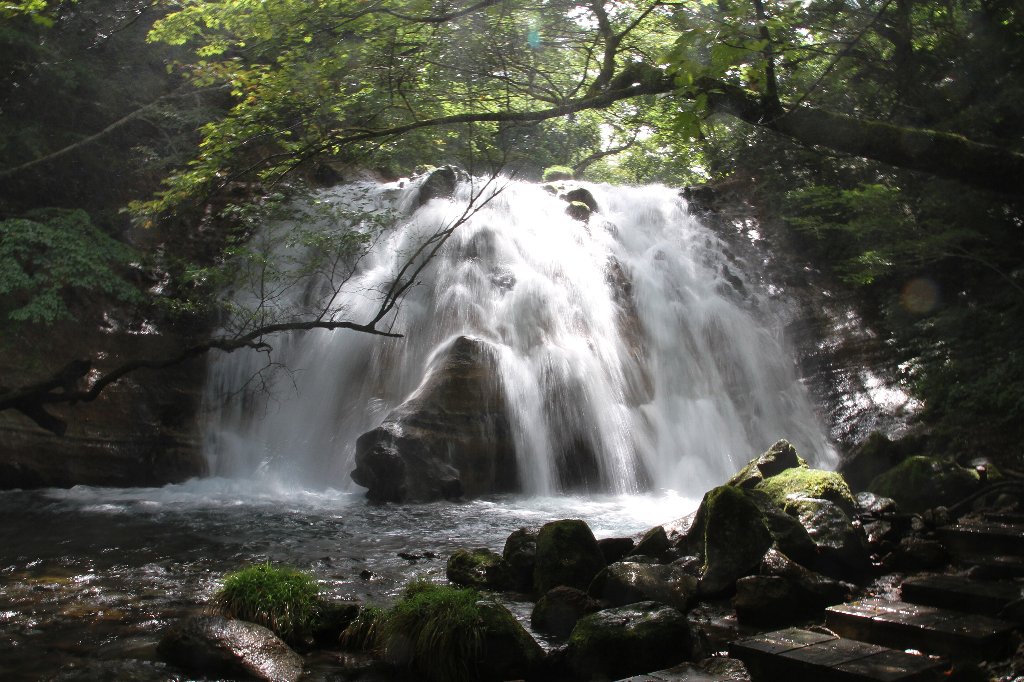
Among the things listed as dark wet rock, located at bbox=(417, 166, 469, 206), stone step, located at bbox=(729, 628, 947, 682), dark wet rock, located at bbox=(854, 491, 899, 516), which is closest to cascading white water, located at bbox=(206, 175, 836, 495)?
dark wet rock, located at bbox=(417, 166, 469, 206)

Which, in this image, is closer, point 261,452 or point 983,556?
point 983,556

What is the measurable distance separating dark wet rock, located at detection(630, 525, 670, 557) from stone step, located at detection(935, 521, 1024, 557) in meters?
2.80

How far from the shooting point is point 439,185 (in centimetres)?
2238

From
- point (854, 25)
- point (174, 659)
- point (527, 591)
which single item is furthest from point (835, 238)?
point (174, 659)

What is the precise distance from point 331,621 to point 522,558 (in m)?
2.21

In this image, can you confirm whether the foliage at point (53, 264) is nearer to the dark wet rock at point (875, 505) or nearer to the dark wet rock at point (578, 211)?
the dark wet rock at point (578, 211)

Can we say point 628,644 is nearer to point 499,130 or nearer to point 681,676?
point 681,676

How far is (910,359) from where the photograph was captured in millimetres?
16312

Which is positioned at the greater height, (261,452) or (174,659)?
(261,452)

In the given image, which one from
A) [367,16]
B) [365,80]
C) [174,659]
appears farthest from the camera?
[365,80]

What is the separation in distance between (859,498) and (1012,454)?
195 inches

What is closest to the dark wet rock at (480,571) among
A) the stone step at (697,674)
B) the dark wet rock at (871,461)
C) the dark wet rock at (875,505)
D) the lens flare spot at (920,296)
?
the stone step at (697,674)

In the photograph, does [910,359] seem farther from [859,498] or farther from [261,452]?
[261,452]

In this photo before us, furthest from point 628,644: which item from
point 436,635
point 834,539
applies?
point 834,539
